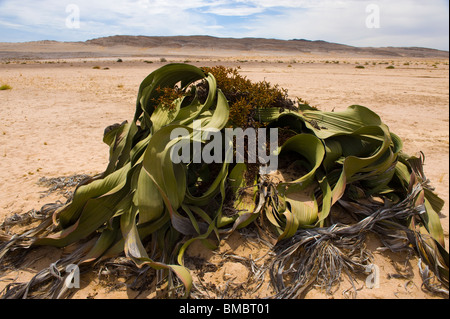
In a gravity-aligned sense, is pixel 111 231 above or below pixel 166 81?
below

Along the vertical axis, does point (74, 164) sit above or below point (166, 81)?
below

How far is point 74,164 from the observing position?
406 cm

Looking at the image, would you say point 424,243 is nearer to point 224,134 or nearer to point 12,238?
point 224,134

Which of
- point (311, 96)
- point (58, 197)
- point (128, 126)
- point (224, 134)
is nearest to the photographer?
point (224, 134)

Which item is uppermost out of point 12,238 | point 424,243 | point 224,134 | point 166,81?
point 166,81

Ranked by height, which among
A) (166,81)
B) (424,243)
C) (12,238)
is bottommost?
(12,238)

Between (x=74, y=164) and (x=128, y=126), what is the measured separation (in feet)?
5.79

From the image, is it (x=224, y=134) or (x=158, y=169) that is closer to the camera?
(x=158, y=169)

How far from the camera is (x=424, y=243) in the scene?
2008 mm

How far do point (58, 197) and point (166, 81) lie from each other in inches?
63.7

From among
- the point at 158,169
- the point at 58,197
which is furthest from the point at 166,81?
the point at 58,197
